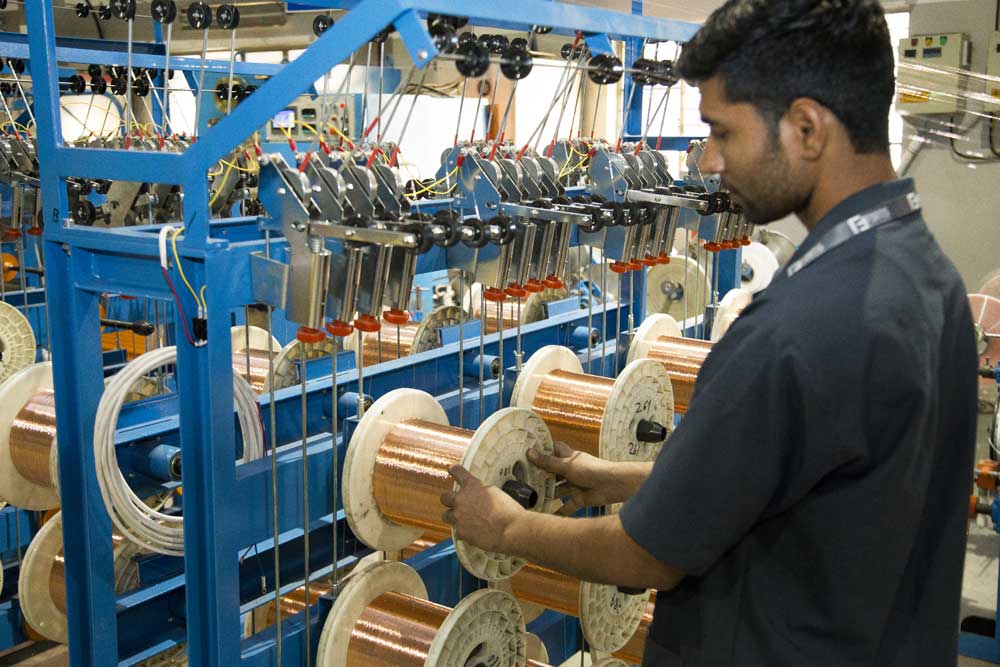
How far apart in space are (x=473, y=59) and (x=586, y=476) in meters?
0.88

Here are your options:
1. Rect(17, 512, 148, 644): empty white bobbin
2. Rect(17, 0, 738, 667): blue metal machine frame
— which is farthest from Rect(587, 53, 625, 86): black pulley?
Rect(17, 512, 148, 644): empty white bobbin

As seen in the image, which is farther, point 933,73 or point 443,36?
point 933,73

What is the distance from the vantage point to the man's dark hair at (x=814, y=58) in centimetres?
125

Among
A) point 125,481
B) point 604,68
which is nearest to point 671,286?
point 604,68

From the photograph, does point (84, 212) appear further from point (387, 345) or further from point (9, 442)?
point (387, 345)

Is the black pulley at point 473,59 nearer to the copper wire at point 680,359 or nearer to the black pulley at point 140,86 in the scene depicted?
the copper wire at point 680,359

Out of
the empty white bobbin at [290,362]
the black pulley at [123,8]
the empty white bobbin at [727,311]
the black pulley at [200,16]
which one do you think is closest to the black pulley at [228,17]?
the black pulley at [200,16]

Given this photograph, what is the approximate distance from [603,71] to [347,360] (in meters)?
1.28

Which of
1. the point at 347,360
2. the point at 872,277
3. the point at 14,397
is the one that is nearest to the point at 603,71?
the point at 347,360

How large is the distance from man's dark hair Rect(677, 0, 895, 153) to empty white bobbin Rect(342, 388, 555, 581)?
1.14 m

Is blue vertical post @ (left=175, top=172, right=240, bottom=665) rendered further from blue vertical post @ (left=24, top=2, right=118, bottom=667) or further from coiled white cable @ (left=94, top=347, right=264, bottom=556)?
blue vertical post @ (left=24, top=2, right=118, bottom=667)

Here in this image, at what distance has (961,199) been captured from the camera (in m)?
6.66

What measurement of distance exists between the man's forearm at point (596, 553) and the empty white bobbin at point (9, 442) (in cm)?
183

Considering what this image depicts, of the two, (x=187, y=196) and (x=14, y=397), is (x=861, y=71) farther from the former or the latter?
(x=14, y=397)
